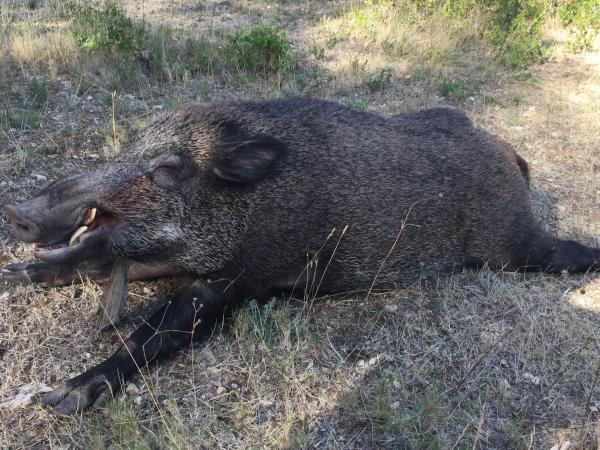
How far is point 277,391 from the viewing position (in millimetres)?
3674

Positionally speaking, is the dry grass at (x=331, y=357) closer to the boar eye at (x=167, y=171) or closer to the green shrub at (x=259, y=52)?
the boar eye at (x=167, y=171)

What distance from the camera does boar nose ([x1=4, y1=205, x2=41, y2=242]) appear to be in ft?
11.1

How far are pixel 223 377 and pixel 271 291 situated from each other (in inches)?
32.4

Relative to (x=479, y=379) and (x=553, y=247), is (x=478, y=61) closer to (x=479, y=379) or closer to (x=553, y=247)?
(x=553, y=247)

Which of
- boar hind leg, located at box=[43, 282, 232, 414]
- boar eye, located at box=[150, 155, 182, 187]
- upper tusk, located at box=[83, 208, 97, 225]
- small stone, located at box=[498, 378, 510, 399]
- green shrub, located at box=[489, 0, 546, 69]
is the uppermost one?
green shrub, located at box=[489, 0, 546, 69]

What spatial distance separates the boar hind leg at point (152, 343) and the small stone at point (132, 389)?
5cm

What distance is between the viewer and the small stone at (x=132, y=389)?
142 inches

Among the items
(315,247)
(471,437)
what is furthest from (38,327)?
(471,437)

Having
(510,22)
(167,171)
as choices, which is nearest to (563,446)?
(167,171)

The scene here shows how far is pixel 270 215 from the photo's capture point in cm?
412

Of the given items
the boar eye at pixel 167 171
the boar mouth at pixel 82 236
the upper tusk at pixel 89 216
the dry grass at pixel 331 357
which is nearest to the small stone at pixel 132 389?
the dry grass at pixel 331 357

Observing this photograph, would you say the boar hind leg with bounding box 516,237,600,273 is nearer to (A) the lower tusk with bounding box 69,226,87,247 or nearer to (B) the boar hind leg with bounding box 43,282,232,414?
(B) the boar hind leg with bounding box 43,282,232,414

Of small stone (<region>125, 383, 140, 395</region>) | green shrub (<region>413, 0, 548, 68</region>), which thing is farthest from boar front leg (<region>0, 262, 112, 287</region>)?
green shrub (<region>413, 0, 548, 68</region>)

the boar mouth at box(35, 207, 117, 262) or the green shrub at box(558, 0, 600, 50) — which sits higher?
the green shrub at box(558, 0, 600, 50)
